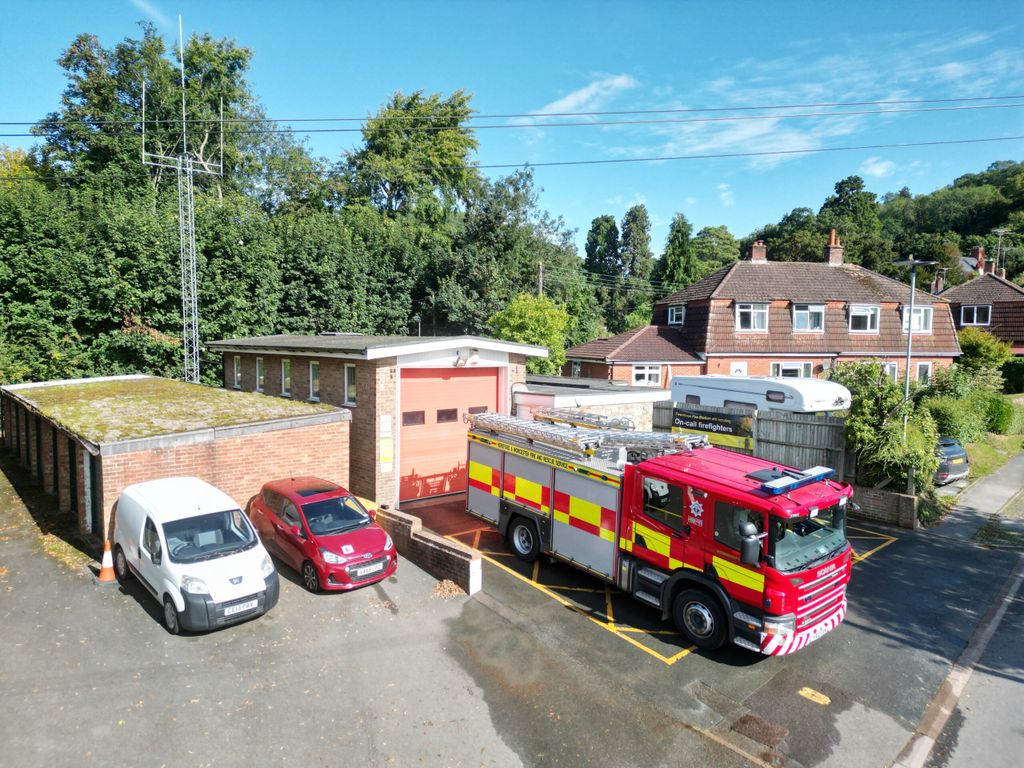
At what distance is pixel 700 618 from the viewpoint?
894 cm

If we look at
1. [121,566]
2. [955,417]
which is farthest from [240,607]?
[955,417]

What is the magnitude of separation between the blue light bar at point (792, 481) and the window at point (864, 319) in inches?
1040

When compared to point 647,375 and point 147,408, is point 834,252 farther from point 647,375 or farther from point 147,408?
point 147,408

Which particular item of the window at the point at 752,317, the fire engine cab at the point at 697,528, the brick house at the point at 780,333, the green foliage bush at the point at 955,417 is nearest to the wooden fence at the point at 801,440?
the green foliage bush at the point at 955,417

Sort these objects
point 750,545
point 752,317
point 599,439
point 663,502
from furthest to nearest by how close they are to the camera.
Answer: point 752,317, point 599,439, point 663,502, point 750,545

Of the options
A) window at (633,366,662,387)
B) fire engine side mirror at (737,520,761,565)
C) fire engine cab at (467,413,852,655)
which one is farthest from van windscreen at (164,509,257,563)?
window at (633,366,662,387)

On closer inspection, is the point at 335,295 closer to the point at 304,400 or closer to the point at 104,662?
the point at 304,400

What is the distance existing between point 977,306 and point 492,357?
42102 mm

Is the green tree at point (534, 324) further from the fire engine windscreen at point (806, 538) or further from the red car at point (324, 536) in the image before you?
the fire engine windscreen at point (806, 538)

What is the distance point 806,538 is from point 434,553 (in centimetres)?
647

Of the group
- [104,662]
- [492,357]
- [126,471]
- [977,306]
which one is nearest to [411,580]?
[104,662]

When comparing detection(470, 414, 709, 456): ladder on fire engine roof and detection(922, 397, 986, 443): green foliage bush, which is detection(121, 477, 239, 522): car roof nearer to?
detection(470, 414, 709, 456): ladder on fire engine roof

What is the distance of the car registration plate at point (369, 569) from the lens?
10273mm

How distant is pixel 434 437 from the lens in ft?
53.5
